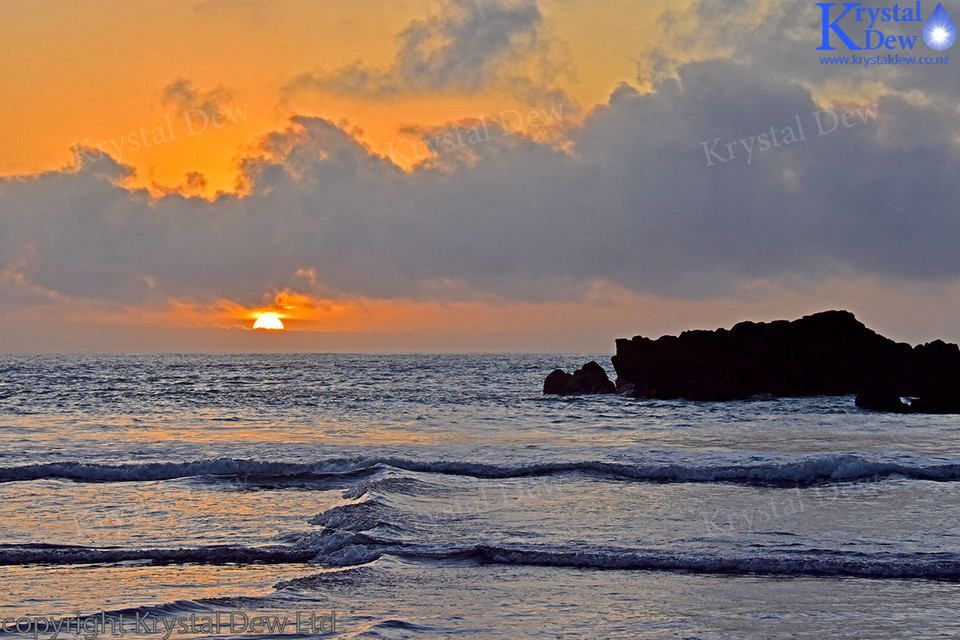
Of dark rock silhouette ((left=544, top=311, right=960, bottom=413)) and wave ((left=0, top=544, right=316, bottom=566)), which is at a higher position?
dark rock silhouette ((left=544, top=311, right=960, bottom=413))

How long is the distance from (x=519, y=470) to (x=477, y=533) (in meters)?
9.53

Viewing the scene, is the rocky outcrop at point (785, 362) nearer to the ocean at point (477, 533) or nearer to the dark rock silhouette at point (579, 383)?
the dark rock silhouette at point (579, 383)

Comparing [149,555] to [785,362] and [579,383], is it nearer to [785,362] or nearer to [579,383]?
[579,383]

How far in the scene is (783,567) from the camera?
1345 cm

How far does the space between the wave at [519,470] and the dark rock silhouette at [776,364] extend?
31.1m

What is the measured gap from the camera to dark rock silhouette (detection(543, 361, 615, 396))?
2404 inches

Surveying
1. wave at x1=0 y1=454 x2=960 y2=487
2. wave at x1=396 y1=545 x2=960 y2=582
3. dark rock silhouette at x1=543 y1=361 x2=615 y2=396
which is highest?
dark rock silhouette at x1=543 y1=361 x2=615 y2=396

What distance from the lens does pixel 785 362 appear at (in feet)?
193

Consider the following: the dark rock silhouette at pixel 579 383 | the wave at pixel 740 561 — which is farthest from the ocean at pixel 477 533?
the dark rock silhouette at pixel 579 383

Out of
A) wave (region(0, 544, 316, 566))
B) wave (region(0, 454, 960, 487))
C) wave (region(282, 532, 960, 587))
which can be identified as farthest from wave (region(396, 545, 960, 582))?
wave (region(0, 454, 960, 487))

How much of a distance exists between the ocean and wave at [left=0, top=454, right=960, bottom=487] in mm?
104

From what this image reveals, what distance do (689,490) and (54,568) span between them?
14835 mm

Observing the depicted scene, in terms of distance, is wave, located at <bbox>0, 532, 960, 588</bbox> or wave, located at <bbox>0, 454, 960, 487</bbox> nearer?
wave, located at <bbox>0, 532, 960, 588</bbox>

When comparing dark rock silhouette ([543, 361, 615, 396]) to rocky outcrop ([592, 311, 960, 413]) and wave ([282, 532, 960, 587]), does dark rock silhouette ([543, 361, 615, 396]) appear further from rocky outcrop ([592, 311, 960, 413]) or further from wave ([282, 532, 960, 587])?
wave ([282, 532, 960, 587])
